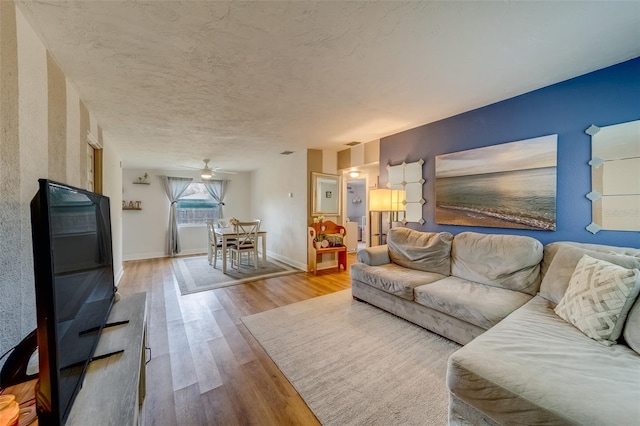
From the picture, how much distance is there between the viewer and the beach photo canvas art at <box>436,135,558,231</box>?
2.29m

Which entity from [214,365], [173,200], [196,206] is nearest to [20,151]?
[214,365]

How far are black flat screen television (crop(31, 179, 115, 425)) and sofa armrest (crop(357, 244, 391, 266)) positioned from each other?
100 inches

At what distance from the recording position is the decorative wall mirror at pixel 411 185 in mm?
3373

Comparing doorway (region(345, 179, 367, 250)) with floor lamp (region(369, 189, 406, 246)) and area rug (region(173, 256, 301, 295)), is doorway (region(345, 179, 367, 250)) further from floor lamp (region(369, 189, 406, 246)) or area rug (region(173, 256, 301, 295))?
floor lamp (region(369, 189, 406, 246))

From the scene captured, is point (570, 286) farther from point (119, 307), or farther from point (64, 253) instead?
point (119, 307)

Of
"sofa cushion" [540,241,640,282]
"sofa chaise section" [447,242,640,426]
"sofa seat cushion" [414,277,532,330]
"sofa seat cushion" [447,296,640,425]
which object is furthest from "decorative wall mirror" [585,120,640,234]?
"sofa seat cushion" [447,296,640,425]

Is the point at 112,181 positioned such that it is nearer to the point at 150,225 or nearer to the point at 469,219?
the point at 150,225

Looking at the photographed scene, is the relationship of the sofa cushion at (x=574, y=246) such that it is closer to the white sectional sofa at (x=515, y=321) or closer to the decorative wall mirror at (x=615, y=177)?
the white sectional sofa at (x=515, y=321)

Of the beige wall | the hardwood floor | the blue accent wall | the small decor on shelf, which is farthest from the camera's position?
the small decor on shelf

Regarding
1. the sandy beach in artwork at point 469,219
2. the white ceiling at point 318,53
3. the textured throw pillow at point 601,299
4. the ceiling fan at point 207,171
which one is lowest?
the textured throw pillow at point 601,299

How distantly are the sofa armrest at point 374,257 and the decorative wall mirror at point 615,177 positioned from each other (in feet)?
6.24

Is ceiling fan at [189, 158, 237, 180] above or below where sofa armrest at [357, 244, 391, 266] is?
above

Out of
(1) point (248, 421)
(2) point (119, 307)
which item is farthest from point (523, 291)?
(2) point (119, 307)

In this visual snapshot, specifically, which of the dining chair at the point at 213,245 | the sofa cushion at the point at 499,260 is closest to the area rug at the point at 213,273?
the dining chair at the point at 213,245
